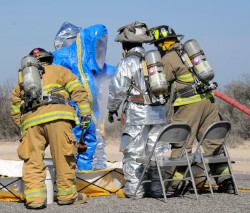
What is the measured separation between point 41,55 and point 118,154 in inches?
346

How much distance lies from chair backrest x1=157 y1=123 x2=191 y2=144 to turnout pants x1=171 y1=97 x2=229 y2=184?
0.38 m

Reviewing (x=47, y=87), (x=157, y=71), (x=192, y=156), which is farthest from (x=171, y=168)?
(x=47, y=87)

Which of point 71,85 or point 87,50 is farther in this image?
point 87,50

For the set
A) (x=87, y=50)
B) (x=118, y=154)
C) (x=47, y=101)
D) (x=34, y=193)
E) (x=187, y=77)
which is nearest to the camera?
(x=34, y=193)

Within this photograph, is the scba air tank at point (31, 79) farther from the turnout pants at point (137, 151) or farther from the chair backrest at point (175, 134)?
the chair backrest at point (175, 134)

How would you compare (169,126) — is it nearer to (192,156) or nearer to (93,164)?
(192,156)

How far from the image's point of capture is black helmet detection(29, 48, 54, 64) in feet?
23.5

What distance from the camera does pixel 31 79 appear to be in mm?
6625

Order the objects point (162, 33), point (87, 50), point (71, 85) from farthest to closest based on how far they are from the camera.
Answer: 1. point (87, 50)
2. point (162, 33)
3. point (71, 85)

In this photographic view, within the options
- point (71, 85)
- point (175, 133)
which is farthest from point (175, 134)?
point (71, 85)

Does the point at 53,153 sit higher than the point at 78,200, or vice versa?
the point at 53,153

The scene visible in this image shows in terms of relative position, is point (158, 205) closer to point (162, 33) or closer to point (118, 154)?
point (162, 33)

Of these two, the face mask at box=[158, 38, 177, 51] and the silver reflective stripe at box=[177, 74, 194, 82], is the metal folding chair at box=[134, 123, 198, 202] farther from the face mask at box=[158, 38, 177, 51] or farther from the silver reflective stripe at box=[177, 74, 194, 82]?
the face mask at box=[158, 38, 177, 51]

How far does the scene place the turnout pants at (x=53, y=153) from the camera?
659cm
